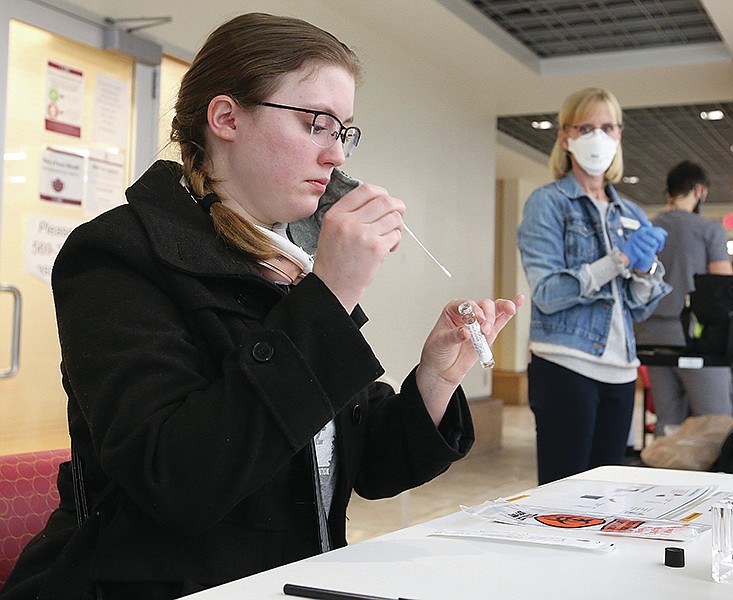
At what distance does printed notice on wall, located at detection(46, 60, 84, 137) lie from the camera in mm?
A: 3721

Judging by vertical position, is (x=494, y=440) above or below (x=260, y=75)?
below

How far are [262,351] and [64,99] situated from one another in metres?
3.15

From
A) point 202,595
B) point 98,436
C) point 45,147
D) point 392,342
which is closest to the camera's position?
point 202,595

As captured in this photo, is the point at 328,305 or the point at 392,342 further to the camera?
the point at 392,342

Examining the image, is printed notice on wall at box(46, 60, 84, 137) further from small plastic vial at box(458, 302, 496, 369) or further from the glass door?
small plastic vial at box(458, 302, 496, 369)

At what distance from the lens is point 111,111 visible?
159 inches

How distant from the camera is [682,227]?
453 cm

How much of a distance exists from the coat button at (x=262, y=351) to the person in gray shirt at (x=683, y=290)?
3729 millimetres

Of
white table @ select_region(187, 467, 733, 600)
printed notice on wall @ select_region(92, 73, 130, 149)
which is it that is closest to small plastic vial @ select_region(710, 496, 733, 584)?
white table @ select_region(187, 467, 733, 600)

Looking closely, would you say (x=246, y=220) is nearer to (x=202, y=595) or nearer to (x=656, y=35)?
(x=202, y=595)

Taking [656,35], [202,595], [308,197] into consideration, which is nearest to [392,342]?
[656,35]

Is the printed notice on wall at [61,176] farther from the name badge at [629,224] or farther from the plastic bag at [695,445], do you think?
the plastic bag at [695,445]

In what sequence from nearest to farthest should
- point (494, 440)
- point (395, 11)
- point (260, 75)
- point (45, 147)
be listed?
point (260, 75) → point (45, 147) → point (395, 11) → point (494, 440)

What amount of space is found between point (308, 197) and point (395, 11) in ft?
14.7
